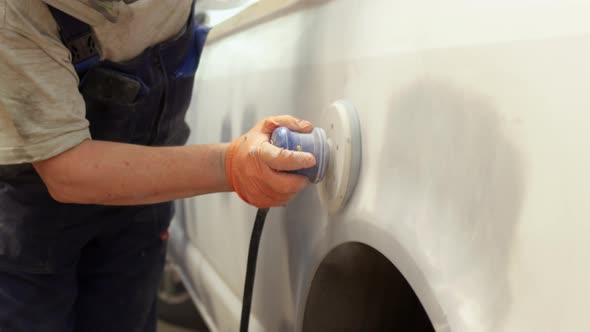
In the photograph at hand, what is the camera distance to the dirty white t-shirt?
0.53 meters

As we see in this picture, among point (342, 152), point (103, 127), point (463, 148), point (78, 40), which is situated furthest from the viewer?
point (103, 127)

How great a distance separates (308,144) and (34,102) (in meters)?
0.30

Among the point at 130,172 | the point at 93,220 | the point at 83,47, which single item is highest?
the point at 83,47

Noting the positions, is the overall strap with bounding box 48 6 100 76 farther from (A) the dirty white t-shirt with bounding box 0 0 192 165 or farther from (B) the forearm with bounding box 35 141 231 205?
(B) the forearm with bounding box 35 141 231 205

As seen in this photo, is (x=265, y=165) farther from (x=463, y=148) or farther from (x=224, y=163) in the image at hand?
(x=463, y=148)

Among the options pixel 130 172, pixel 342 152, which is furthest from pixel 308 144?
pixel 130 172

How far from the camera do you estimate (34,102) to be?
1.79ft

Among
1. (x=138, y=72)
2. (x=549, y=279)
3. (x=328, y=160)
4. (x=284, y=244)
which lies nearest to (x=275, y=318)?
(x=284, y=244)

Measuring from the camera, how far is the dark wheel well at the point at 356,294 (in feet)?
2.02

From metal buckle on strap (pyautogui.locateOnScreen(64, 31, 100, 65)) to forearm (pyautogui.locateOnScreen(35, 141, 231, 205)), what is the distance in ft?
0.45

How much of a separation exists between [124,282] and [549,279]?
32.6 inches

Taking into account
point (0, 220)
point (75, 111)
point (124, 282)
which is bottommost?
point (124, 282)

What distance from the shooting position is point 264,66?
759 millimetres

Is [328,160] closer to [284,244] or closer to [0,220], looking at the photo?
[284,244]
